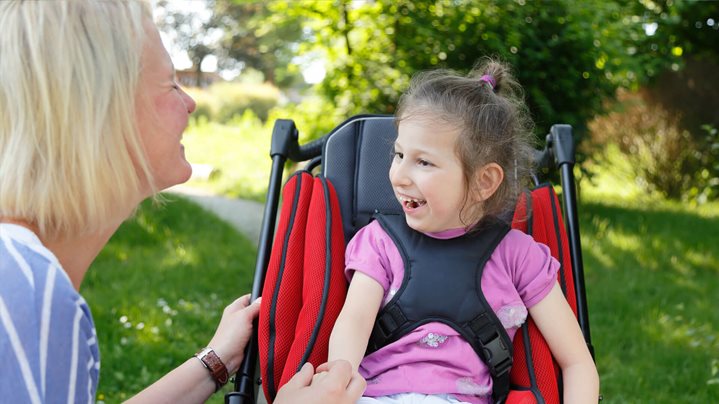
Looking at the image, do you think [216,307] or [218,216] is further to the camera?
[218,216]

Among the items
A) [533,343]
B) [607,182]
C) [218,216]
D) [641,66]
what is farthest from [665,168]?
[533,343]

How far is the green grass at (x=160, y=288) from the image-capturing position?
3812 mm

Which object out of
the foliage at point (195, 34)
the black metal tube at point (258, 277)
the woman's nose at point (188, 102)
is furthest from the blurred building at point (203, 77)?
the woman's nose at point (188, 102)

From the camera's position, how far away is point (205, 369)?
2031mm

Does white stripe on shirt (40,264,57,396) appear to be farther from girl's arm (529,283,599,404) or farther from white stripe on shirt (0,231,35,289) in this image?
girl's arm (529,283,599,404)

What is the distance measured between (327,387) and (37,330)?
2.35ft

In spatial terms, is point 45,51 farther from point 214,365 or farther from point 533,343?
point 533,343

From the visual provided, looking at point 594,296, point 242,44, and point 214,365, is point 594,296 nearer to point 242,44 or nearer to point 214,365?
point 214,365

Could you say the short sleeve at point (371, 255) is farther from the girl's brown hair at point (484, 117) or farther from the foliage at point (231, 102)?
the foliage at point (231, 102)

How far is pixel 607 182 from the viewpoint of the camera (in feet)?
33.6

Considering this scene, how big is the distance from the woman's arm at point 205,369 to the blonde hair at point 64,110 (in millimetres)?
710

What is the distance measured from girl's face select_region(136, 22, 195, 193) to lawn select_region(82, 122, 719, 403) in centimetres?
229

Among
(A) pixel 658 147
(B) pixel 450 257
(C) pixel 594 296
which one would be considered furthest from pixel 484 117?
(A) pixel 658 147

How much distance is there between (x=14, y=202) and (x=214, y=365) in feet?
3.15
